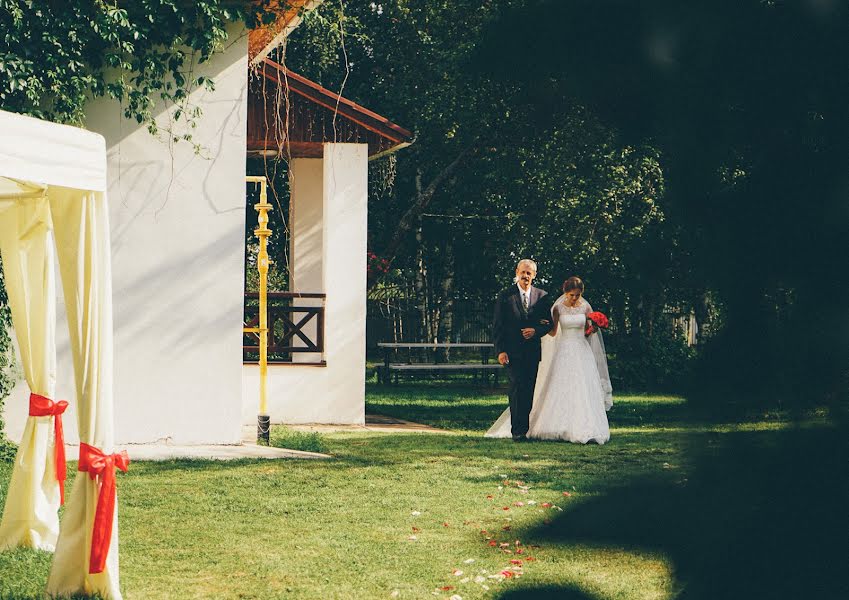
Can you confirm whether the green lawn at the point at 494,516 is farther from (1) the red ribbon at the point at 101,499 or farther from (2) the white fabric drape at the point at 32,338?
(1) the red ribbon at the point at 101,499

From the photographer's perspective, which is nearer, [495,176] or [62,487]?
[62,487]

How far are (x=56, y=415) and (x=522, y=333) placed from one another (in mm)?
6257

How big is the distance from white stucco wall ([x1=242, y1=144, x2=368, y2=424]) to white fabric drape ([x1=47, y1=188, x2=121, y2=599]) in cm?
782

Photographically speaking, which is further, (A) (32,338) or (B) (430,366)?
(B) (430,366)

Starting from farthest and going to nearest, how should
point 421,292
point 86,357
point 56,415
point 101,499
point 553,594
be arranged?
point 421,292 → point 56,415 → point 86,357 → point 101,499 → point 553,594

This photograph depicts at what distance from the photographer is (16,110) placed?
8.77 metres

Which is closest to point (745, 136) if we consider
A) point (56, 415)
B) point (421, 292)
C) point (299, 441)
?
point (56, 415)

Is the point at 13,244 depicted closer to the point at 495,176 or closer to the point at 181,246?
the point at 181,246

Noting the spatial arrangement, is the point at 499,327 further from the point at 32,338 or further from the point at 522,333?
the point at 32,338

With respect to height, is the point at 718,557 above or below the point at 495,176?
below

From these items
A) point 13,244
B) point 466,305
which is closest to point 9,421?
point 13,244

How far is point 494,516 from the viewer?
6.45m

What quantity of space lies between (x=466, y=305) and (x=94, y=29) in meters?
17.4

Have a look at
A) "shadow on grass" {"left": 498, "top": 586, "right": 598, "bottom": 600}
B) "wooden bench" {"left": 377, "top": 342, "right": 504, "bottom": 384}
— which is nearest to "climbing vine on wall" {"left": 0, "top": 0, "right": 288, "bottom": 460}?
"shadow on grass" {"left": 498, "top": 586, "right": 598, "bottom": 600}
